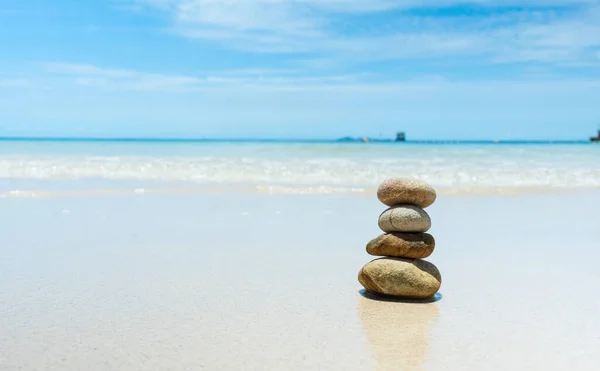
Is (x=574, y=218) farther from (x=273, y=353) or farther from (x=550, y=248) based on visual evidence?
(x=273, y=353)

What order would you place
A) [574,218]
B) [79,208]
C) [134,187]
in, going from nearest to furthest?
[574,218] < [79,208] < [134,187]

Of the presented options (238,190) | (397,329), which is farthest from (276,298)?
(238,190)

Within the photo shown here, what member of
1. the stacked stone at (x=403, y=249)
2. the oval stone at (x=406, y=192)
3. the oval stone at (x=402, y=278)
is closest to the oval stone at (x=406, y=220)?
the stacked stone at (x=403, y=249)

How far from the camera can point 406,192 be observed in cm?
616

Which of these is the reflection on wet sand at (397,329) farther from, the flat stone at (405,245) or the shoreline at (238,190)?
the shoreline at (238,190)

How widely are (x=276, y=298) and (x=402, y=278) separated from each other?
117 cm

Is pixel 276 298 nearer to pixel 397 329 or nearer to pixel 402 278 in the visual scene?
pixel 402 278

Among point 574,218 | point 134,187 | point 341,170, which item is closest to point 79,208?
point 134,187

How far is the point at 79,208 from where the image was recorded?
11.8 metres

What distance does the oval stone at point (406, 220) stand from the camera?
6.02 meters

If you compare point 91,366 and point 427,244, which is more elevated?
point 427,244

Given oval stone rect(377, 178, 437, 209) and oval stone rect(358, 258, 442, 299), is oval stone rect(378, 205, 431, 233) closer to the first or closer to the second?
oval stone rect(377, 178, 437, 209)

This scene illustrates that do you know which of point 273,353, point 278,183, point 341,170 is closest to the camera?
point 273,353

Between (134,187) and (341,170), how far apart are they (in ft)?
31.3
